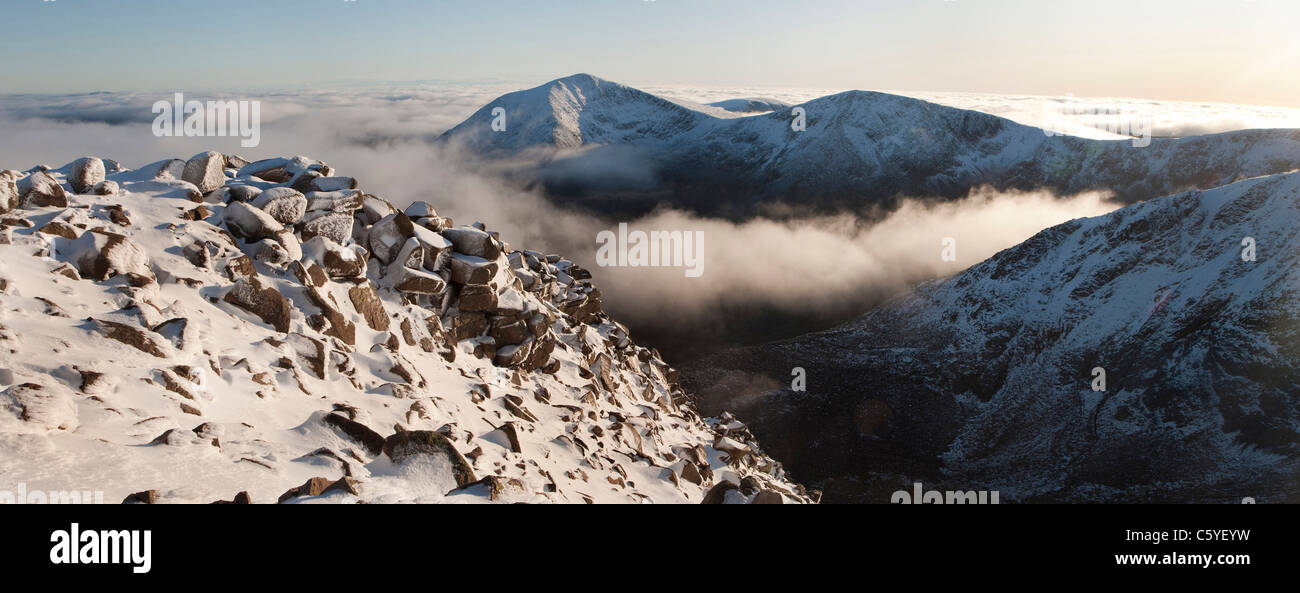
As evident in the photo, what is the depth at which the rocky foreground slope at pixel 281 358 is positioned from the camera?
9.35 m

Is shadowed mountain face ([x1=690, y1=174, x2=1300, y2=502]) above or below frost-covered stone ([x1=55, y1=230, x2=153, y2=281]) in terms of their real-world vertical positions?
below

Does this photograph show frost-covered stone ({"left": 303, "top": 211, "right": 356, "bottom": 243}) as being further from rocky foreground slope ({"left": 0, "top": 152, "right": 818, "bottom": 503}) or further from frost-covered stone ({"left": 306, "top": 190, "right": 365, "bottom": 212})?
frost-covered stone ({"left": 306, "top": 190, "right": 365, "bottom": 212})

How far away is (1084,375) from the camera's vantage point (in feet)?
253

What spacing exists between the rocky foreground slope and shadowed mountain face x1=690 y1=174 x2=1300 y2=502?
4792 centimetres

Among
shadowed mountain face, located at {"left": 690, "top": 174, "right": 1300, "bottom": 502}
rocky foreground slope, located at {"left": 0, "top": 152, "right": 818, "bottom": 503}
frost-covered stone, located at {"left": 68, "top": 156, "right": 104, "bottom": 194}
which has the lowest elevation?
shadowed mountain face, located at {"left": 690, "top": 174, "right": 1300, "bottom": 502}

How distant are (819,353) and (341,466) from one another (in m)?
92.5

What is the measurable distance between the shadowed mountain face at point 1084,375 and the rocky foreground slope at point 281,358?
47.9 m

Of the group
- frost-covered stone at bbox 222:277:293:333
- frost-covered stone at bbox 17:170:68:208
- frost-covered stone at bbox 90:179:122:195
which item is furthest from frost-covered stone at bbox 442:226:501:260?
frost-covered stone at bbox 17:170:68:208

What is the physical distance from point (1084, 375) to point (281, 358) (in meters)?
89.2

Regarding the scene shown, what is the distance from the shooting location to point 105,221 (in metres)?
15.3

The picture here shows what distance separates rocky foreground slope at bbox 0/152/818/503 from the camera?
9.35 metres

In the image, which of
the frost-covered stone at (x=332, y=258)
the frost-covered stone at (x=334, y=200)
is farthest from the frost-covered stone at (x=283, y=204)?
the frost-covered stone at (x=332, y=258)
